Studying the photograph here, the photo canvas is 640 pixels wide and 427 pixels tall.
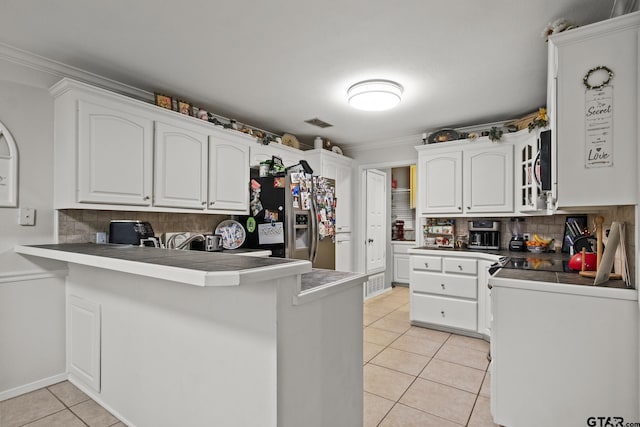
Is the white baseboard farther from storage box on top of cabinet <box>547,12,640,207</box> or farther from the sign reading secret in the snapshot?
the sign reading secret

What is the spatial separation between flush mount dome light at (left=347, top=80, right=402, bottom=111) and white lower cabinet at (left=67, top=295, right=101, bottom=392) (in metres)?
2.57

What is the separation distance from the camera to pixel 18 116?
2.35 metres

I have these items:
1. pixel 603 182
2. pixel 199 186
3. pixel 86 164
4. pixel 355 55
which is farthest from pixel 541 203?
pixel 86 164

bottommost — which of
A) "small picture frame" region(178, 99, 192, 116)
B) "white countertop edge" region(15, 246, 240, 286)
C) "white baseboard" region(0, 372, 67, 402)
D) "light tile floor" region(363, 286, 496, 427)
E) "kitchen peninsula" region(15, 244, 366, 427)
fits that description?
"light tile floor" region(363, 286, 496, 427)

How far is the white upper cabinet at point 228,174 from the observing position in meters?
3.27

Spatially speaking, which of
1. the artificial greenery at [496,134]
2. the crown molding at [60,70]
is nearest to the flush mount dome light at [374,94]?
Result: the artificial greenery at [496,134]

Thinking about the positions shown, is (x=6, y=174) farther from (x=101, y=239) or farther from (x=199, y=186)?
(x=199, y=186)

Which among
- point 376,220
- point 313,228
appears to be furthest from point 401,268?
point 313,228

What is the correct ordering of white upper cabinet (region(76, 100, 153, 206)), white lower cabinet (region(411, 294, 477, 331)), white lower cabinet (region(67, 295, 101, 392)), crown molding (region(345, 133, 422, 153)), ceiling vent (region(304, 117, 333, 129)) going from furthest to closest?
crown molding (region(345, 133, 422, 153)), ceiling vent (region(304, 117, 333, 129)), white lower cabinet (region(411, 294, 477, 331)), white upper cabinet (region(76, 100, 153, 206)), white lower cabinet (region(67, 295, 101, 392))

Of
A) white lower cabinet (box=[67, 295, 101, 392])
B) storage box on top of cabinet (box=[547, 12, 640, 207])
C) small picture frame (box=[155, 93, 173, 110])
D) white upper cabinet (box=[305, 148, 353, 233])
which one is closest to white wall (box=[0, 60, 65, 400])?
white lower cabinet (box=[67, 295, 101, 392])

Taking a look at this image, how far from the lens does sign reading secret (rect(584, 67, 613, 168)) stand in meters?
1.53

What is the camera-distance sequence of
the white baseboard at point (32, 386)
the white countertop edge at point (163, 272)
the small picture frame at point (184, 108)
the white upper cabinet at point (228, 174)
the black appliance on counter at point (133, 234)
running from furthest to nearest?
the white upper cabinet at point (228, 174) < the small picture frame at point (184, 108) < the black appliance on counter at point (133, 234) < the white baseboard at point (32, 386) < the white countertop edge at point (163, 272)

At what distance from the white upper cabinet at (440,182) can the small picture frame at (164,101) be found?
9.52 ft

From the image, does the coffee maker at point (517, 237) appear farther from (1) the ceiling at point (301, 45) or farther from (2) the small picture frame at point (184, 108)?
(2) the small picture frame at point (184, 108)
